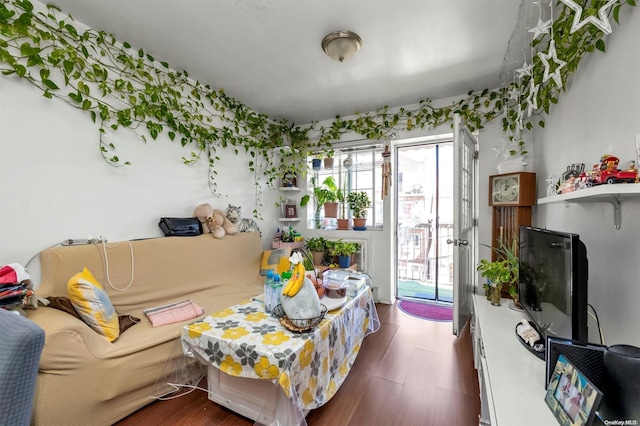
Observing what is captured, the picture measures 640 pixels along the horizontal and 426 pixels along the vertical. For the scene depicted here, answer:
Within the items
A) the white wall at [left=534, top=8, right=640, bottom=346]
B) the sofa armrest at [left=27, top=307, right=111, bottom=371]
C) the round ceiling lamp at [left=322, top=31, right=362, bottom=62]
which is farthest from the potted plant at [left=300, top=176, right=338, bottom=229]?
the sofa armrest at [left=27, top=307, right=111, bottom=371]

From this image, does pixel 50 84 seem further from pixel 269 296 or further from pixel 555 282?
pixel 555 282

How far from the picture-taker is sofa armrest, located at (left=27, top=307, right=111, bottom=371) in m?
1.20

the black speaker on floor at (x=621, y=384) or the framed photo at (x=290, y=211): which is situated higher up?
the framed photo at (x=290, y=211)

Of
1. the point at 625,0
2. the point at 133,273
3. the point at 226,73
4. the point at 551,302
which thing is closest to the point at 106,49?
the point at 226,73

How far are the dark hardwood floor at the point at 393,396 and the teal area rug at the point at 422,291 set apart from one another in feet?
4.12

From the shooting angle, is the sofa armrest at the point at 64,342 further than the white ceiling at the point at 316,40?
No

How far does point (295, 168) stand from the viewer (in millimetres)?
3818

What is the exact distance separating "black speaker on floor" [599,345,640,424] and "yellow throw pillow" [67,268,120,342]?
7.28ft

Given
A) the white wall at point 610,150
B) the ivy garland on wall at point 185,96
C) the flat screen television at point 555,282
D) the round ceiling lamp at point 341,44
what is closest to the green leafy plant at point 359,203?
the ivy garland on wall at point 185,96

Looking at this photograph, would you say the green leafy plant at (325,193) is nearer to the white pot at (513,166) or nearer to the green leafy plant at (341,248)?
the green leafy plant at (341,248)

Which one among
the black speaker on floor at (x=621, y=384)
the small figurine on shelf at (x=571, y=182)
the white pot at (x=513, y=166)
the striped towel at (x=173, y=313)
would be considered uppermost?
the white pot at (x=513, y=166)

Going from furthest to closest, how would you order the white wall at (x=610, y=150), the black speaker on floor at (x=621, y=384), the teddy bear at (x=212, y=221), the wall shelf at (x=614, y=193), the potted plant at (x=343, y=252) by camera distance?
the potted plant at (x=343, y=252), the teddy bear at (x=212, y=221), the white wall at (x=610, y=150), the wall shelf at (x=614, y=193), the black speaker on floor at (x=621, y=384)

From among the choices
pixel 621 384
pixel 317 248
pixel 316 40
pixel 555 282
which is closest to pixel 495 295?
pixel 555 282

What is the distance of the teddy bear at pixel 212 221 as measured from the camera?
2602mm
